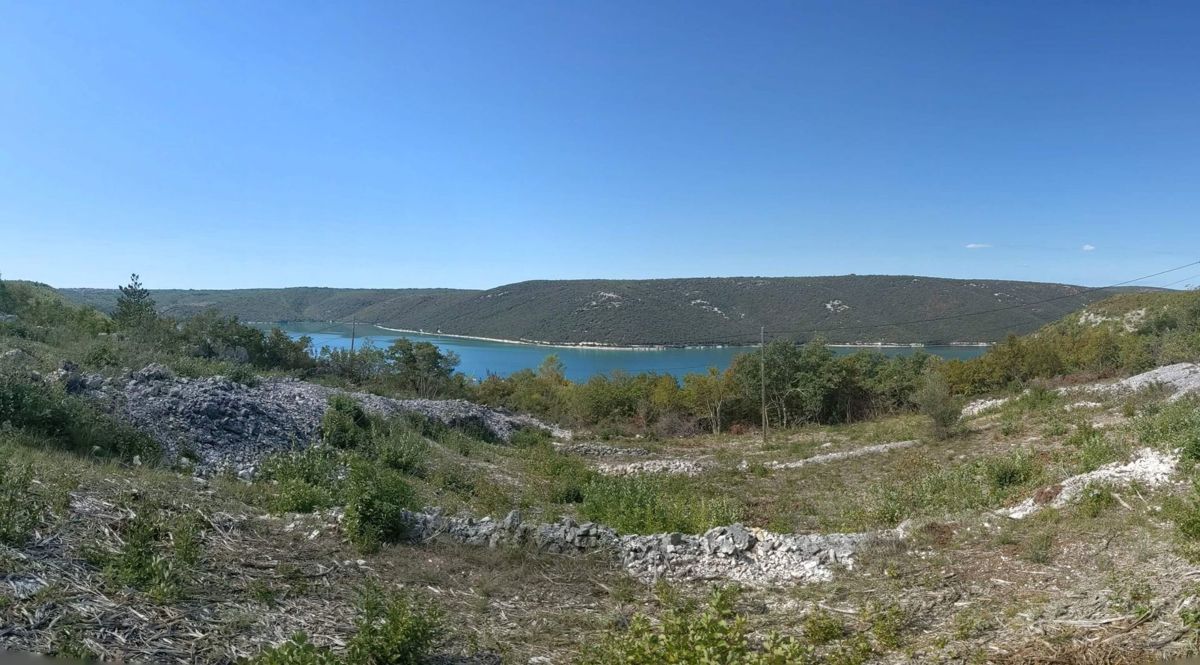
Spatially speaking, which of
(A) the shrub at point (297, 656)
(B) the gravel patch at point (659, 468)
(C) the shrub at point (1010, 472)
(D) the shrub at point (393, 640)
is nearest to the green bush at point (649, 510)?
(B) the gravel patch at point (659, 468)

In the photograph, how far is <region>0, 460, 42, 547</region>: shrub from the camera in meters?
5.00

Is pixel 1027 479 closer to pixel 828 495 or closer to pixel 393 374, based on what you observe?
pixel 828 495

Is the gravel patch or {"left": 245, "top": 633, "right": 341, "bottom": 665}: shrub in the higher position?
{"left": 245, "top": 633, "right": 341, "bottom": 665}: shrub

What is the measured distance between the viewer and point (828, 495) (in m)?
12.5

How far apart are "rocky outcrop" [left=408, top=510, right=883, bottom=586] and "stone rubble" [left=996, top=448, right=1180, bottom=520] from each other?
7.54 ft

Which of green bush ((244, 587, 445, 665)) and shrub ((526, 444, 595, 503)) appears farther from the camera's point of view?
shrub ((526, 444, 595, 503))

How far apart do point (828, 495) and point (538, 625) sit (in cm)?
865

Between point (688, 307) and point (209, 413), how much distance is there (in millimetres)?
93040

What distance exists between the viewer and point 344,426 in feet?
48.2

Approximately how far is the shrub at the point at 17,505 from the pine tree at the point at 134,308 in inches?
928

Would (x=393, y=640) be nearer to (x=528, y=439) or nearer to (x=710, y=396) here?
(x=528, y=439)

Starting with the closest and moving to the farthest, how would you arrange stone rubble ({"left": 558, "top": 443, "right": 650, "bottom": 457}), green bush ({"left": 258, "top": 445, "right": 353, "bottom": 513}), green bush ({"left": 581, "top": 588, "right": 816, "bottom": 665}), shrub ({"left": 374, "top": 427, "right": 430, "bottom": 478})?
green bush ({"left": 581, "top": 588, "right": 816, "bottom": 665})
green bush ({"left": 258, "top": 445, "right": 353, "bottom": 513})
shrub ({"left": 374, "top": 427, "right": 430, "bottom": 478})
stone rubble ({"left": 558, "top": 443, "right": 650, "bottom": 457})

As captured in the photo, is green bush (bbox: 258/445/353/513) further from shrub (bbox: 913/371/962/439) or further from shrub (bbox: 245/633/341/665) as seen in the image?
shrub (bbox: 913/371/962/439)

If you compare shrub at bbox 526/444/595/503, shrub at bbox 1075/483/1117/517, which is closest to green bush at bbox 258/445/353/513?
shrub at bbox 526/444/595/503
